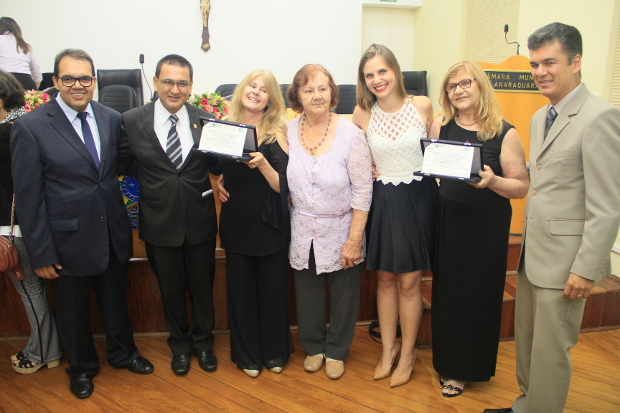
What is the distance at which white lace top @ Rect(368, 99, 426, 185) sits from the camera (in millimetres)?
2062

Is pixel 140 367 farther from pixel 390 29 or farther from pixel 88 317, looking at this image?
pixel 390 29

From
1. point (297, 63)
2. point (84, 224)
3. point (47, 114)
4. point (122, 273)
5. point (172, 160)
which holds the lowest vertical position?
point (122, 273)

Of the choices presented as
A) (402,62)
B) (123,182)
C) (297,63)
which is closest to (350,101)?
(297,63)

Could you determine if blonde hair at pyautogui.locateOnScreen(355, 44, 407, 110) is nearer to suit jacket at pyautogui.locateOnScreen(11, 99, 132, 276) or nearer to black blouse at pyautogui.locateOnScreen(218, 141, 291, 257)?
black blouse at pyautogui.locateOnScreen(218, 141, 291, 257)

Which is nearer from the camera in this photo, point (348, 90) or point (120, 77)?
point (120, 77)

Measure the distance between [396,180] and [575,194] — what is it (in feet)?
2.43

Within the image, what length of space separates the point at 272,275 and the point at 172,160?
2.40 feet

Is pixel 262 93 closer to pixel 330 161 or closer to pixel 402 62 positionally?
pixel 330 161

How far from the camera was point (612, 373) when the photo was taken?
2.36 meters

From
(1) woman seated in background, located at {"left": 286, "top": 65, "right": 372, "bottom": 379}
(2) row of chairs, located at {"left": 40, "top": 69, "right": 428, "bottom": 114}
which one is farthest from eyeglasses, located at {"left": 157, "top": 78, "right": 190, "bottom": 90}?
(2) row of chairs, located at {"left": 40, "top": 69, "right": 428, "bottom": 114}

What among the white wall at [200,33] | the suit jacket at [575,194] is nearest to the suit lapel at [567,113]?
the suit jacket at [575,194]

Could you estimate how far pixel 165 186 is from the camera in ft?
6.99

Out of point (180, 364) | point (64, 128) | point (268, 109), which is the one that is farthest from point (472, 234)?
point (64, 128)

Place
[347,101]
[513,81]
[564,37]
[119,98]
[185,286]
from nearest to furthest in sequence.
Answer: [564,37], [185,286], [513,81], [119,98], [347,101]
